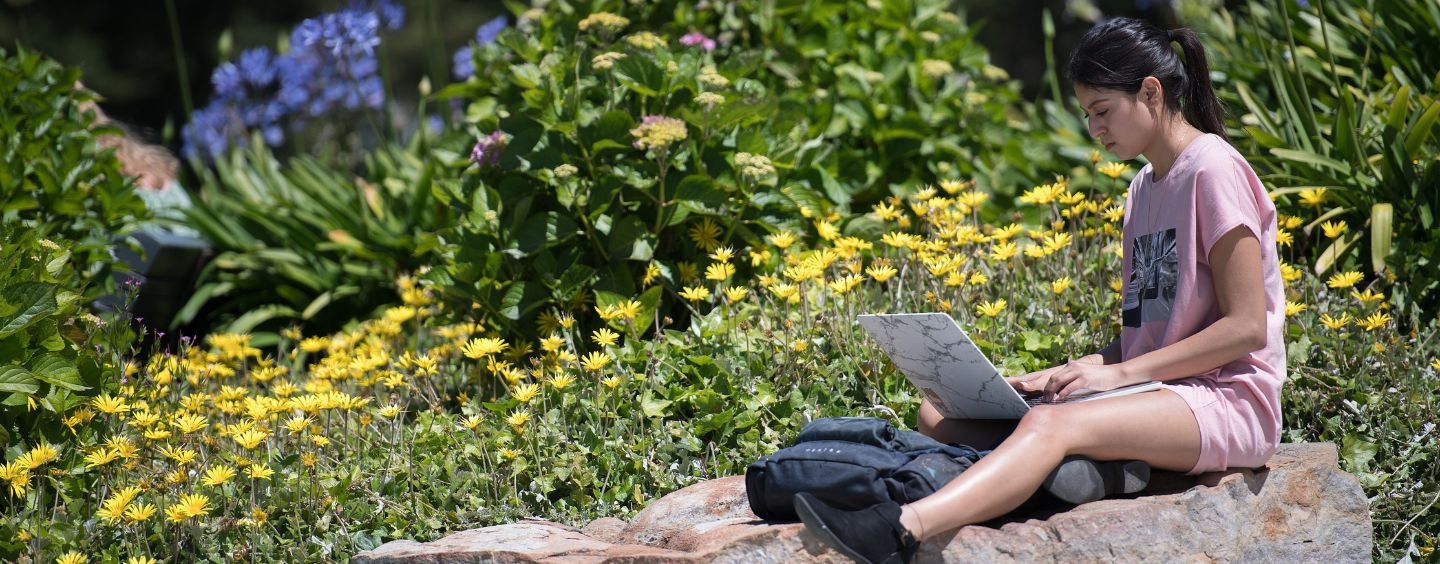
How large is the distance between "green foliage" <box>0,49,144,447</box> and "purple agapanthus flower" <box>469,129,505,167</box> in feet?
3.88

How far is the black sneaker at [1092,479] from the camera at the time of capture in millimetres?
2406

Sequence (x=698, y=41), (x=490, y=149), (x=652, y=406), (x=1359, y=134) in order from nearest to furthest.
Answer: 1. (x=652, y=406)
2. (x=490, y=149)
3. (x=1359, y=134)
4. (x=698, y=41)

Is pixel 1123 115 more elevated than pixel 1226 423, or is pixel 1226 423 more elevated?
pixel 1123 115

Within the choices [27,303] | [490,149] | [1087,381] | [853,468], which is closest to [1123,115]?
[1087,381]

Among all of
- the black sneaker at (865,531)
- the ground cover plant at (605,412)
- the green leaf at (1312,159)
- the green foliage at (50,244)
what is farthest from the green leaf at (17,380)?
the green leaf at (1312,159)

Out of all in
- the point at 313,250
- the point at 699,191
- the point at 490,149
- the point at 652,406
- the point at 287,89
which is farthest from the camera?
the point at 287,89

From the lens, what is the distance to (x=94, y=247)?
4320 mm

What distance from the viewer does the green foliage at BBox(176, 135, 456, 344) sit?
5254mm

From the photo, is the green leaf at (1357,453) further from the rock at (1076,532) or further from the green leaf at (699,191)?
the green leaf at (699,191)

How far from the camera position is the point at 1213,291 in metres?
2.51

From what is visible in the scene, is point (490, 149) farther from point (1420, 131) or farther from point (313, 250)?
point (1420, 131)

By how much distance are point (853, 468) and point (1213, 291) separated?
86 cm

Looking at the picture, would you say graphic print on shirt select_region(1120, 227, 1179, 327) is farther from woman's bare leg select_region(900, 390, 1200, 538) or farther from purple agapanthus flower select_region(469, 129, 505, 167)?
purple agapanthus flower select_region(469, 129, 505, 167)

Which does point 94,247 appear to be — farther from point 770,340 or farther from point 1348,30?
point 1348,30
